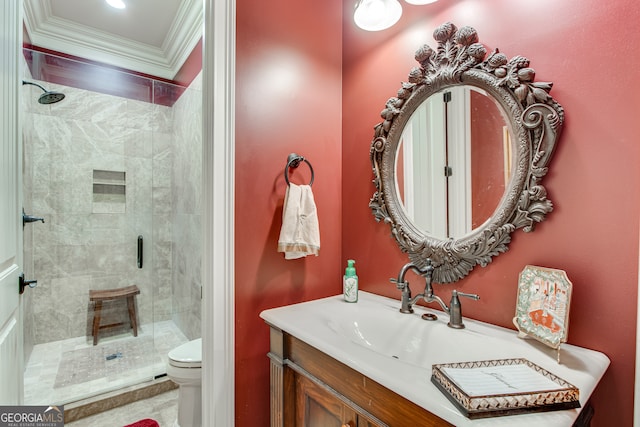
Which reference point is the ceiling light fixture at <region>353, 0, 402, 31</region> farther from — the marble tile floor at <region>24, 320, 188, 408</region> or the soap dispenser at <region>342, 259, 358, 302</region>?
the marble tile floor at <region>24, 320, 188, 408</region>

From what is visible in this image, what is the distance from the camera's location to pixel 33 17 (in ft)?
7.36

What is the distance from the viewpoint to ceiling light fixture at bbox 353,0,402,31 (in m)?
1.24

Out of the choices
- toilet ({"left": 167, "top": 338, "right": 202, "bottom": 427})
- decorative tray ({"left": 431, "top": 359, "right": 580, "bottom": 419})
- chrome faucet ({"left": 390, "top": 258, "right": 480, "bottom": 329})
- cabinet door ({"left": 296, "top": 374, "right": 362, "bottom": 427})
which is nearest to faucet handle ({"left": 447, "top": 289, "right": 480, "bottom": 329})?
chrome faucet ({"left": 390, "top": 258, "right": 480, "bottom": 329})

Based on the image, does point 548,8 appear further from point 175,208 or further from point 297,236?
point 175,208

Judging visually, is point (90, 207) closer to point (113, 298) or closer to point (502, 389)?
point (113, 298)

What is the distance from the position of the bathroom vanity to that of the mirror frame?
26 centimetres

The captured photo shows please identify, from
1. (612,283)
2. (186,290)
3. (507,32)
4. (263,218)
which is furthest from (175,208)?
(612,283)

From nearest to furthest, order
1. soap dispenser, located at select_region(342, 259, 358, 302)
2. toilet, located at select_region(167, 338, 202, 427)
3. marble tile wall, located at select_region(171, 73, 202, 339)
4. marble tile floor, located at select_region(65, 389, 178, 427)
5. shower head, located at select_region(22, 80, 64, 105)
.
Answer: soap dispenser, located at select_region(342, 259, 358, 302) → toilet, located at select_region(167, 338, 202, 427) → marble tile floor, located at select_region(65, 389, 178, 427) → shower head, located at select_region(22, 80, 64, 105) → marble tile wall, located at select_region(171, 73, 202, 339)

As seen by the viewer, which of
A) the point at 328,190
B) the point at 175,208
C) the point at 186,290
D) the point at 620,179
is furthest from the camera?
the point at 175,208

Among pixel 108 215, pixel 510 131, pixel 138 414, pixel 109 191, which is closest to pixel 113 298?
pixel 108 215

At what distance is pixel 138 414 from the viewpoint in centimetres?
188

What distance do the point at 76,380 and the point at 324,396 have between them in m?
2.11

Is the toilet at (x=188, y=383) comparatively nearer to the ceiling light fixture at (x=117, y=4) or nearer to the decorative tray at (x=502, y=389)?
the decorative tray at (x=502, y=389)

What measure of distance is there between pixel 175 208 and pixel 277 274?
6.68 ft
